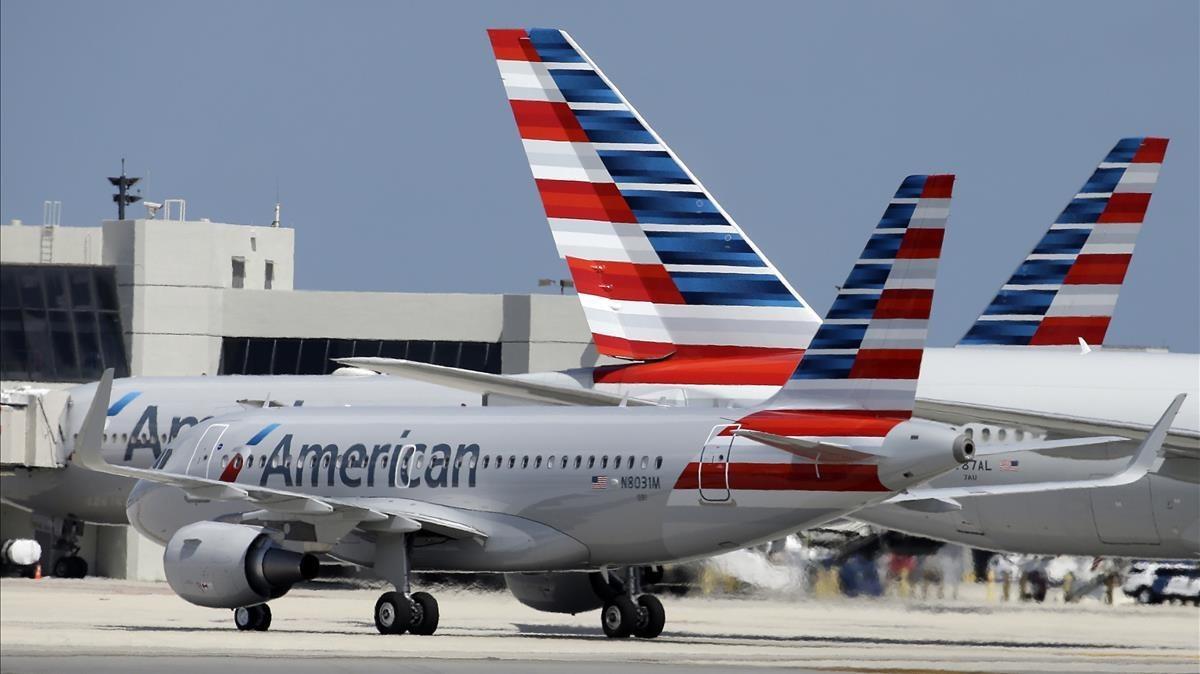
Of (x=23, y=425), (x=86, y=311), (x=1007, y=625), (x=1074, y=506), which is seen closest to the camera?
(x=1074, y=506)

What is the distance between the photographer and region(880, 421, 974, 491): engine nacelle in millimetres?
27078

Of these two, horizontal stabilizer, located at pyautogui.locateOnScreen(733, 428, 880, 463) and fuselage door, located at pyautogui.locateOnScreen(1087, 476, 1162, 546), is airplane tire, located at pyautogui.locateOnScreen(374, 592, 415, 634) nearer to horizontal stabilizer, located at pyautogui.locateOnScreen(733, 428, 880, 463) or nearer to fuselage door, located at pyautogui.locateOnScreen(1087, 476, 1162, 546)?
horizontal stabilizer, located at pyautogui.locateOnScreen(733, 428, 880, 463)

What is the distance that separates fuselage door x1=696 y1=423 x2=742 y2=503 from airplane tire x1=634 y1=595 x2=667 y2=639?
3569 millimetres

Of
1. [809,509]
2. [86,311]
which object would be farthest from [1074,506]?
[86,311]

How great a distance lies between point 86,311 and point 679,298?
35.0m

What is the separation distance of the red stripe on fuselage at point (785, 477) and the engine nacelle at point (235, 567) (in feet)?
20.0

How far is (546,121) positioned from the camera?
34125mm

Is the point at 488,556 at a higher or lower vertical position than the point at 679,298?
lower

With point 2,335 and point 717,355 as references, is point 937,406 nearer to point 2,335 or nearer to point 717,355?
point 717,355

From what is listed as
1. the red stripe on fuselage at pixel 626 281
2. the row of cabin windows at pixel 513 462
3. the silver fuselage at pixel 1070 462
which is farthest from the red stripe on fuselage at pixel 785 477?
the red stripe on fuselage at pixel 626 281

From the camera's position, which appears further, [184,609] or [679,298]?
[184,609]

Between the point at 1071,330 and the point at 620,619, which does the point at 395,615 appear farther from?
the point at 1071,330

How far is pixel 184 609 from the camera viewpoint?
40.2 metres

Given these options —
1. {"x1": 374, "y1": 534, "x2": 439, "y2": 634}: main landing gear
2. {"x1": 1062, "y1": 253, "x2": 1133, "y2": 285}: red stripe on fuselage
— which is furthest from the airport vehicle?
{"x1": 374, "y1": 534, "x2": 439, "y2": 634}: main landing gear
